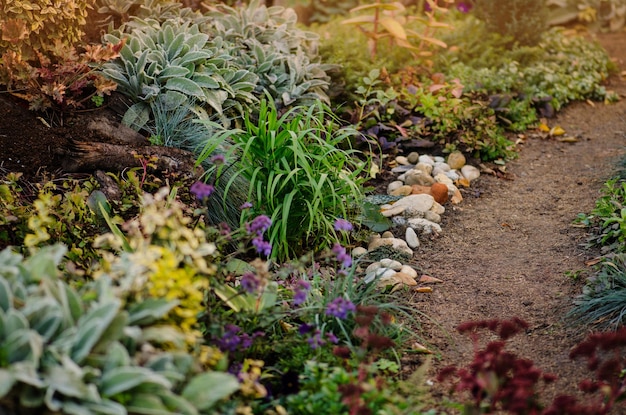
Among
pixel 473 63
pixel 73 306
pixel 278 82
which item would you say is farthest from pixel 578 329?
pixel 473 63

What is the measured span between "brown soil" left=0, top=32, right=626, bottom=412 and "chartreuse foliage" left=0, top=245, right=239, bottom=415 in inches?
55.0

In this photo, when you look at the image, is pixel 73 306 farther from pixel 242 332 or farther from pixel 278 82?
pixel 278 82

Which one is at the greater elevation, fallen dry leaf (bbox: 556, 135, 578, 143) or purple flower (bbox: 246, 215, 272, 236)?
purple flower (bbox: 246, 215, 272, 236)

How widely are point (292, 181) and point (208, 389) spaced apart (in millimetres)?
1893

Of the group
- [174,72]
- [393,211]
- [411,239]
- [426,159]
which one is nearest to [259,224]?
[411,239]

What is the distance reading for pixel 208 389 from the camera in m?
2.20

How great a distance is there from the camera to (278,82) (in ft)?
17.2

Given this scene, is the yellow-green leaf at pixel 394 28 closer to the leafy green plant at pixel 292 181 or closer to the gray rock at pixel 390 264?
the leafy green plant at pixel 292 181

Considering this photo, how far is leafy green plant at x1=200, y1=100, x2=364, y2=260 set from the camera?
3838 millimetres

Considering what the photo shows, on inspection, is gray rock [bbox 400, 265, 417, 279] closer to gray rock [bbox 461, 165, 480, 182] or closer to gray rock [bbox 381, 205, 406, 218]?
gray rock [bbox 381, 205, 406, 218]

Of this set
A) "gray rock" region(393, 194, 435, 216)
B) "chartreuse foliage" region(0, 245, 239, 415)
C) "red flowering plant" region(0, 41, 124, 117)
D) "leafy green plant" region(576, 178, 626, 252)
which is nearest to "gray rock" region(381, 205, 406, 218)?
"gray rock" region(393, 194, 435, 216)

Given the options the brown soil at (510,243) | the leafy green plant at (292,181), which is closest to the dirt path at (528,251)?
the brown soil at (510,243)

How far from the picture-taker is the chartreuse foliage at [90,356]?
6.63 ft

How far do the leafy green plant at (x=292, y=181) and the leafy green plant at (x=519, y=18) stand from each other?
3.91 m
